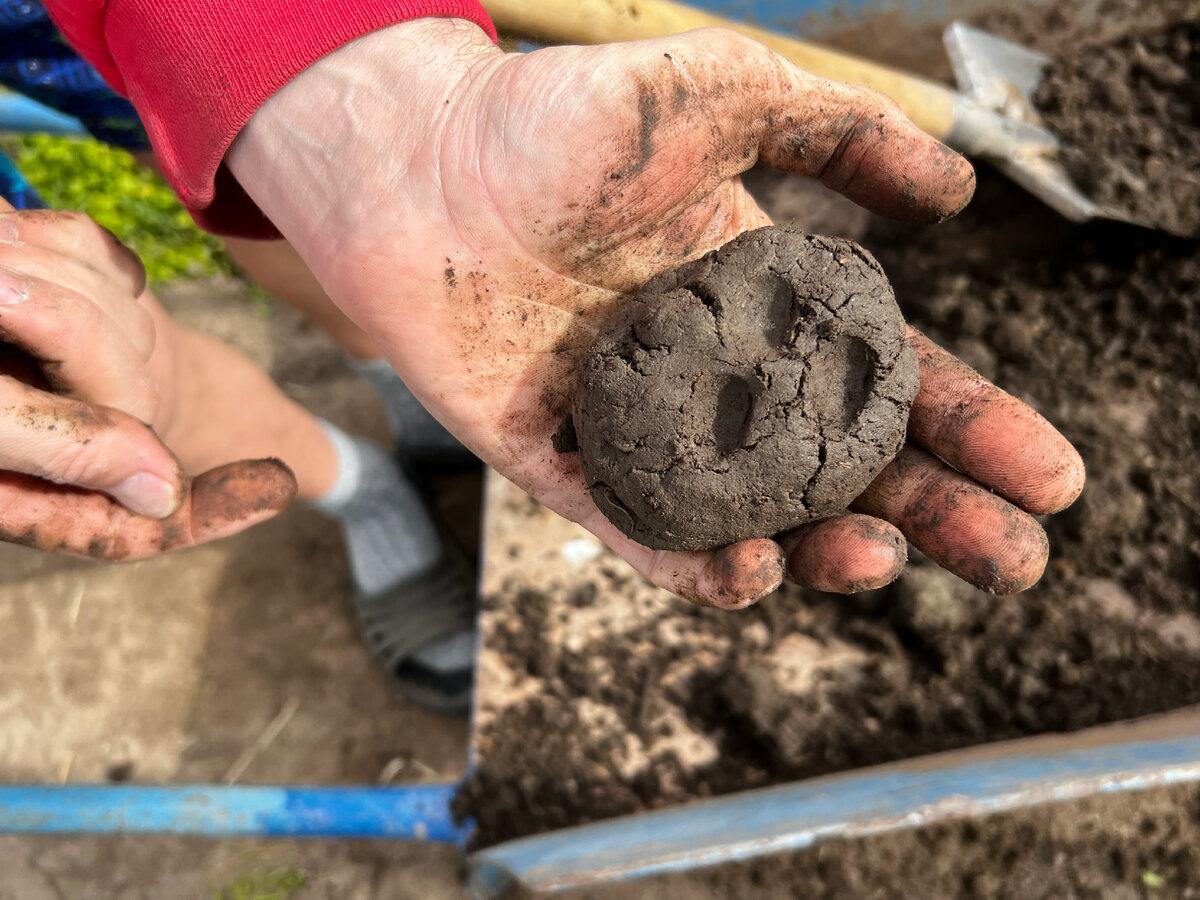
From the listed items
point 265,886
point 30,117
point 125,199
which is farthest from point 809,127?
point 125,199

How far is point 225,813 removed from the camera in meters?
2.08

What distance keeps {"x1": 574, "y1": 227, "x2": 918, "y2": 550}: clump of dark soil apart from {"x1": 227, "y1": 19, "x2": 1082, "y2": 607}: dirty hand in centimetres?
11

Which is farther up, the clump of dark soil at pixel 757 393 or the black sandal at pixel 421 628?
the clump of dark soil at pixel 757 393

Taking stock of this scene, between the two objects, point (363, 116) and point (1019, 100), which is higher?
point (363, 116)

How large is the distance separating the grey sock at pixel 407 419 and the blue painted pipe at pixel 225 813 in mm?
1187

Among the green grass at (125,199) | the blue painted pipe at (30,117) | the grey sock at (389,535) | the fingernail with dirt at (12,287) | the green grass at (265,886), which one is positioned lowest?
the green grass at (265,886)

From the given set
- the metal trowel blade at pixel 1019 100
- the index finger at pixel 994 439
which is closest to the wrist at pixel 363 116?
the index finger at pixel 994 439

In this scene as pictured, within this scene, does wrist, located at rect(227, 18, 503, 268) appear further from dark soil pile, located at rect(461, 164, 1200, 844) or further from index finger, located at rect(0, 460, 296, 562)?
dark soil pile, located at rect(461, 164, 1200, 844)

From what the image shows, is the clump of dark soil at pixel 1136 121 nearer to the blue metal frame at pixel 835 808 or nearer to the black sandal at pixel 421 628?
the blue metal frame at pixel 835 808

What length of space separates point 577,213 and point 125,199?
107 inches

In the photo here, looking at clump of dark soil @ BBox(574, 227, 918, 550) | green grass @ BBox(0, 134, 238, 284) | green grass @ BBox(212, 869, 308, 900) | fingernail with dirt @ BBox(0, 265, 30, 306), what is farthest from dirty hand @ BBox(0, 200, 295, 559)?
green grass @ BBox(0, 134, 238, 284)

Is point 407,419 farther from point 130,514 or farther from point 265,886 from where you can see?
point 265,886

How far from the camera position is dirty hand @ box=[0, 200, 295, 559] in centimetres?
136

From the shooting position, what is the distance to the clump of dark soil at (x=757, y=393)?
4.67 ft
